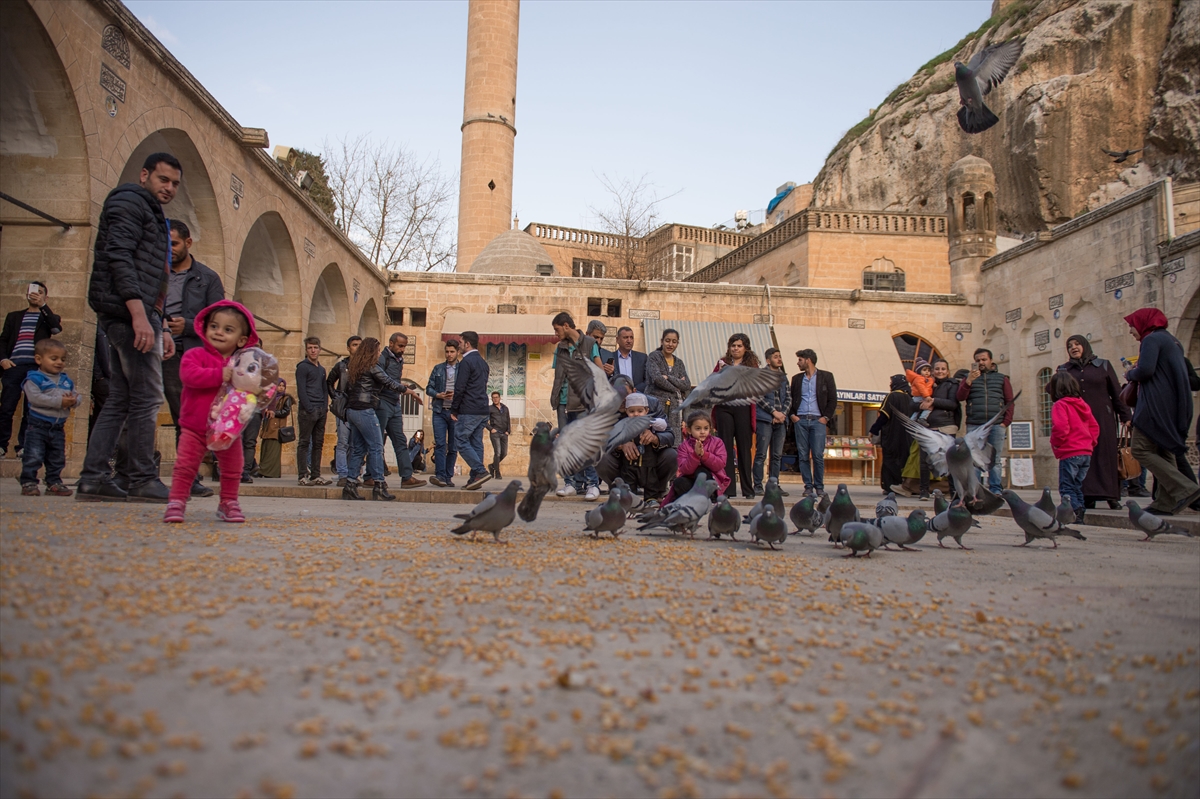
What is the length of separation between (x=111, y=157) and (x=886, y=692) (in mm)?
10272

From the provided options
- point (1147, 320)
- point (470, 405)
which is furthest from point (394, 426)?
point (1147, 320)

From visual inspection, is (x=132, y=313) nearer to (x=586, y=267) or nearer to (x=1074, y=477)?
(x=1074, y=477)

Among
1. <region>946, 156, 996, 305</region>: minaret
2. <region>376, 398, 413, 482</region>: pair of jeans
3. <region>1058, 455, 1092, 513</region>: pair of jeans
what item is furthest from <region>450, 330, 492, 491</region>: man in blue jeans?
<region>946, 156, 996, 305</region>: minaret

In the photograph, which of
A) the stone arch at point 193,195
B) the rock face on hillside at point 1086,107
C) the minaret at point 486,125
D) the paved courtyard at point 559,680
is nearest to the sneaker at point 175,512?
the paved courtyard at point 559,680

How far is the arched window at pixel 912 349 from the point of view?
69.4 feet

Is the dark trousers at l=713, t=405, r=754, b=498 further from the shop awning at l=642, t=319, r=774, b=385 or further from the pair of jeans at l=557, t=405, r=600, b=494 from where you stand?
the shop awning at l=642, t=319, r=774, b=385

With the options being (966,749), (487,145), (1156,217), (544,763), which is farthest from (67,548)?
(487,145)

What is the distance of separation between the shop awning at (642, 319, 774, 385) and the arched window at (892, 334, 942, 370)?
13.1ft

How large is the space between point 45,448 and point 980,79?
1343 cm

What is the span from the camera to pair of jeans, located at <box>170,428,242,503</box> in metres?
4.41

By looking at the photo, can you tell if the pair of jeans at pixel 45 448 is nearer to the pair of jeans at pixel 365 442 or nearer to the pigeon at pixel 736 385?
the pair of jeans at pixel 365 442

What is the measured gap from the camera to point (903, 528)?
15.9ft

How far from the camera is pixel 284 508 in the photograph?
21.4ft

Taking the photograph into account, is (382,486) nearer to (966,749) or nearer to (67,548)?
(67,548)
